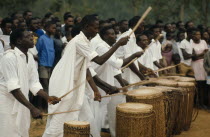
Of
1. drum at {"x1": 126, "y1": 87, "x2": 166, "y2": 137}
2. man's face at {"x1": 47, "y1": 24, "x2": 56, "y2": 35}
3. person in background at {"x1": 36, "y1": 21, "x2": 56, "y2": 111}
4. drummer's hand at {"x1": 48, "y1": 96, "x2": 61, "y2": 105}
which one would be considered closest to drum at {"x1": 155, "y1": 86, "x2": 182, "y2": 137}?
drum at {"x1": 126, "y1": 87, "x2": 166, "y2": 137}

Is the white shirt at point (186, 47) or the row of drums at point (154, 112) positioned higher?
the white shirt at point (186, 47)

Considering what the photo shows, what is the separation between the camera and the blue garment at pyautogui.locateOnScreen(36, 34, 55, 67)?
24.8 feet

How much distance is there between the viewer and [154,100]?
16.7 feet

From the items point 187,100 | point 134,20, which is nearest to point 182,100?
point 187,100

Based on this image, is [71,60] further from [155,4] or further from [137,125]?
[155,4]

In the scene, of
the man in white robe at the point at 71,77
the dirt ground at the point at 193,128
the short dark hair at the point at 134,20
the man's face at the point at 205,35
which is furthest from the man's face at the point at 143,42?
the man's face at the point at 205,35

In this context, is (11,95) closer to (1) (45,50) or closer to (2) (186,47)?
(1) (45,50)

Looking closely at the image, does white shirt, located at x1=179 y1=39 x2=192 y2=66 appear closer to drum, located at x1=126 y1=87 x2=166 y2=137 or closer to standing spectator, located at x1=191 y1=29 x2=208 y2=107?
standing spectator, located at x1=191 y1=29 x2=208 y2=107

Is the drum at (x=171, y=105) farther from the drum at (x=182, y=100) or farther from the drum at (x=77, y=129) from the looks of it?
the drum at (x=77, y=129)

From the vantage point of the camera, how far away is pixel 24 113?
13.7 ft

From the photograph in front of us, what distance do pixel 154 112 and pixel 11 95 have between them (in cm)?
179

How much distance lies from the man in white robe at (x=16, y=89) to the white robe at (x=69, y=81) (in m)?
0.53

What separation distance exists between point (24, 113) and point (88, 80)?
42.7 inches

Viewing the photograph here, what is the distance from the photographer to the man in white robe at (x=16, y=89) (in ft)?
12.9
